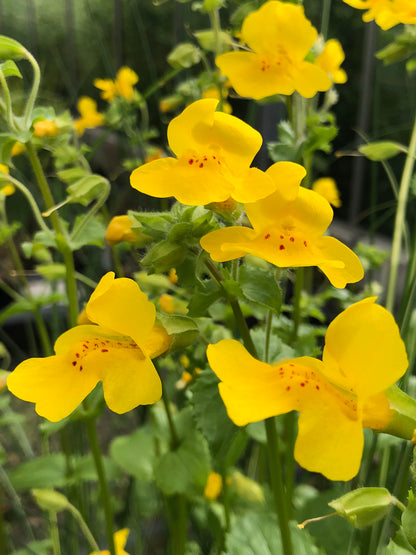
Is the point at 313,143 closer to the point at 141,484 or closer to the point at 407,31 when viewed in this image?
the point at 407,31

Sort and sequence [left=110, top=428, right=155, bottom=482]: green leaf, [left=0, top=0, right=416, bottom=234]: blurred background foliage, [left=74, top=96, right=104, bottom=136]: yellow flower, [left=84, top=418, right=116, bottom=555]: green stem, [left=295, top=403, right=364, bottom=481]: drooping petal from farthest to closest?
[left=0, top=0, right=416, bottom=234]: blurred background foliage, [left=74, top=96, right=104, bottom=136]: yellow flower, [left=110, top=428, right=155, bottom=482]: green leaf, [left=84, top=418, right=116, bottom=555]: green stem, [left=295, top=403, right=364, bottom=481]: drooping petal

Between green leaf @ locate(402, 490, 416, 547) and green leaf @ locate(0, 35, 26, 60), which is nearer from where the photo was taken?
green leaf @ locate(402, 490, 416, 547)

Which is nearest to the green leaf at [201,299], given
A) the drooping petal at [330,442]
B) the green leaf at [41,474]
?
the drooping petal at [330,442]

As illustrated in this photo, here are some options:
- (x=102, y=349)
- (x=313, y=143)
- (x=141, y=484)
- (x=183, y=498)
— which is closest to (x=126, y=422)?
(x=141, y=484)

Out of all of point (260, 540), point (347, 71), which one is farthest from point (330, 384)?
point (347, 71)

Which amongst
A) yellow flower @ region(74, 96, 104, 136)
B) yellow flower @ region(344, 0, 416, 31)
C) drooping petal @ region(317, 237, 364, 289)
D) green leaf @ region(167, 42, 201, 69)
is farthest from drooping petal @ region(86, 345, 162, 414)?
yellow flower @ region(74, 96, 104, 136)

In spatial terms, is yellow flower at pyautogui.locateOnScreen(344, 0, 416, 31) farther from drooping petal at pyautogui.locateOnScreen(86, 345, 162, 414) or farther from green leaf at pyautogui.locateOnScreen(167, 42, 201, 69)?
drooping petal at pyautogui.locateOnScreen(86, 345, 162, 414)

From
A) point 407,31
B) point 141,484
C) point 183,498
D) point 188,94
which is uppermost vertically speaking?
point 407,31
